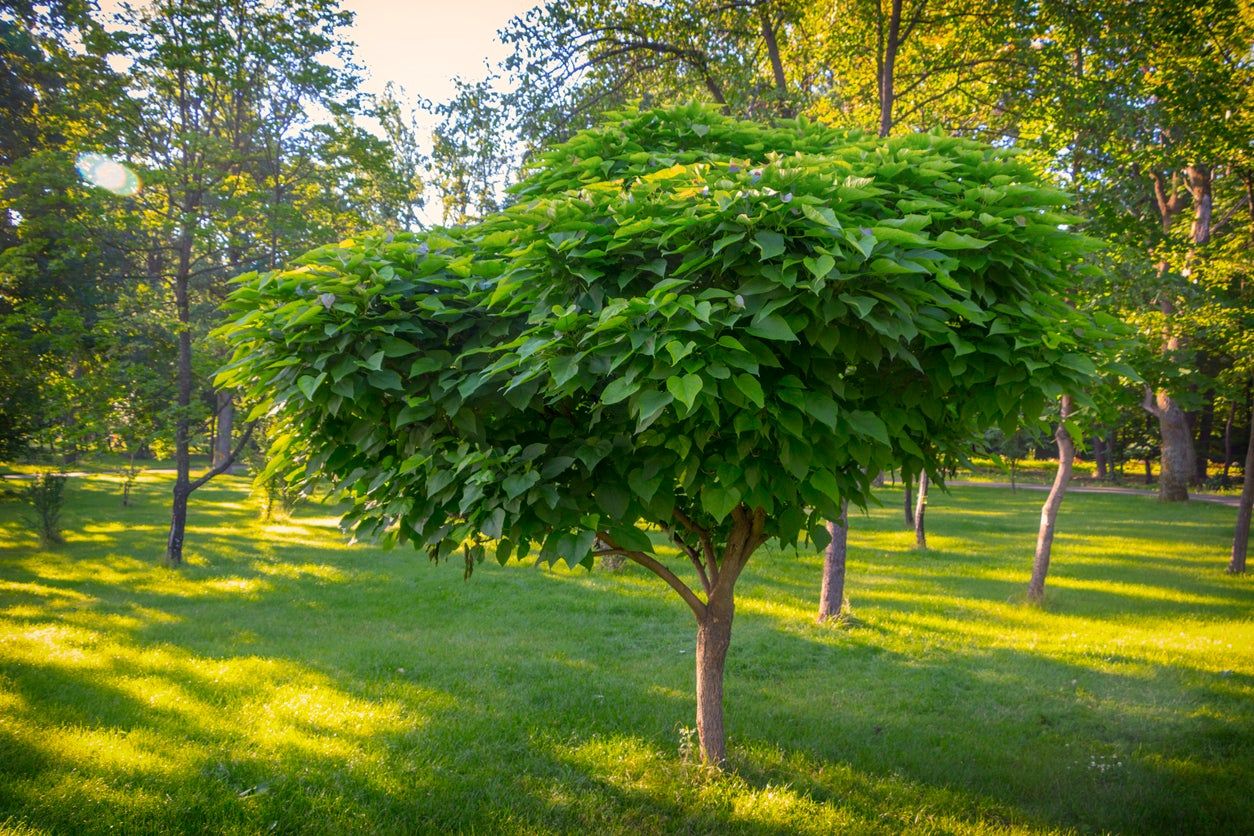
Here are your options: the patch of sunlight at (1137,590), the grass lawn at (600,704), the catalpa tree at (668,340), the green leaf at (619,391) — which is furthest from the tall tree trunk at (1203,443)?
the green leaf at (619,391)

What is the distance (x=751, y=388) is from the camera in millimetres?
2584

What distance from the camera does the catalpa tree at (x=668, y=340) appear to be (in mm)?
2703

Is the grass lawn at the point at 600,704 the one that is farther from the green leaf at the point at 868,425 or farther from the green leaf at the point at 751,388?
the green leaf at the point at 751,388

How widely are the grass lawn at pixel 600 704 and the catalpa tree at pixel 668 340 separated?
206 cm

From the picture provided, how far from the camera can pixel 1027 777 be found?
5098 mm

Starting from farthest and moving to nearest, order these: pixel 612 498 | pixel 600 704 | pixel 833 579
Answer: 1. pixel 833 579
2. pixel 600 704
3. pixel 612 498

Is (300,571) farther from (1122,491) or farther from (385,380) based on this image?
(1122,491)

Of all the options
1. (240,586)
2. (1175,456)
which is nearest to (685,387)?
(240,586)

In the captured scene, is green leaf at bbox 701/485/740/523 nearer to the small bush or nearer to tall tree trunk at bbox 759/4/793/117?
tall tree trunk at bbox 759/4/793/117

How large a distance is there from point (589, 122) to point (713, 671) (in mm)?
7763

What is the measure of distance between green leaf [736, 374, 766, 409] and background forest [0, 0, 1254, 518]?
6.22 metres

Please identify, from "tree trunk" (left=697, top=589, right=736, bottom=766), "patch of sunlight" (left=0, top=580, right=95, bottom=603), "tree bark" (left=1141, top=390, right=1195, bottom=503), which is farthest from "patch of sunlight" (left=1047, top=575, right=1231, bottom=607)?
"tree bark" (left=1141, top=390, right=1195, bottom=503)

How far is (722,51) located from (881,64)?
250 centimetres

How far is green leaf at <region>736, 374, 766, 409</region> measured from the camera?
8.37 feet
